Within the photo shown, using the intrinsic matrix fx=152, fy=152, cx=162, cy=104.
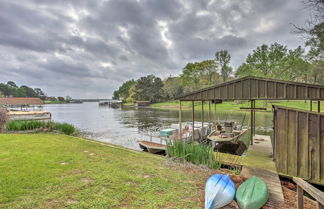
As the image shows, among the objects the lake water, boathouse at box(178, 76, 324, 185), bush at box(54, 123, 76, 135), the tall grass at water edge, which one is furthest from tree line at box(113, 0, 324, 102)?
the tall grass at water edge

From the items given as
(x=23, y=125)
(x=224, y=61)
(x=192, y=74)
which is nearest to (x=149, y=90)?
(x=192, y=74)

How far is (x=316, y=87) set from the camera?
5.50 metres

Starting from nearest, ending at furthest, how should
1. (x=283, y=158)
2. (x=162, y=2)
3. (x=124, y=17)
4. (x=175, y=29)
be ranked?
1. (x=283, y=158)
2. (x=162, y=2)
3. (x=124, y=17)
4. (x=175, y=29)

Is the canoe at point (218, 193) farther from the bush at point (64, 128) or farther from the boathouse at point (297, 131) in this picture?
the bush at point (64, 128)

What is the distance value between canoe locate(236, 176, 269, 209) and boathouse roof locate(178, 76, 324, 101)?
404cm

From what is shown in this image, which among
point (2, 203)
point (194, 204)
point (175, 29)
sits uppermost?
point (175, 29)

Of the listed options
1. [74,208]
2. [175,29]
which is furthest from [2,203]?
[175,29]

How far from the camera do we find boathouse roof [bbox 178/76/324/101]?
5.60m

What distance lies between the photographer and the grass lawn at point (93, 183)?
2.86m

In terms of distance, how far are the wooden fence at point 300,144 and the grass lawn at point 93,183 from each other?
111 inches

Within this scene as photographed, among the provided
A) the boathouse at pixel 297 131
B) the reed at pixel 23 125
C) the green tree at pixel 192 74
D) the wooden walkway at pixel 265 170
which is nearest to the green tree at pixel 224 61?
the green tree at pixel 192 74

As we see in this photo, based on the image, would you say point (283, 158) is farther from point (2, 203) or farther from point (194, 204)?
point (2, 203)

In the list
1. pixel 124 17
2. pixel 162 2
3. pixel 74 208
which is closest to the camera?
pixel 74 208

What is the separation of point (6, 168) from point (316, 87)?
33.5ft
